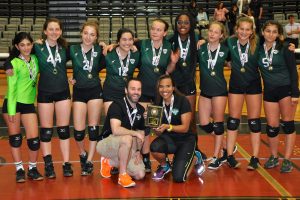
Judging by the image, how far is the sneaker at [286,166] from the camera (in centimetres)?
585

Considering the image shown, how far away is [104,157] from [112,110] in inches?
24.1

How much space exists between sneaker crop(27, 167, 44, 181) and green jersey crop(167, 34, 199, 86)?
2.00 metres

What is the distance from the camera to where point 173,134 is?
5781mm

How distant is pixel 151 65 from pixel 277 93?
1535 millimetres

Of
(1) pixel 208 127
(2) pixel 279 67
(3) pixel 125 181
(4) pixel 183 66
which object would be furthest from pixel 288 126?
(3) pixel 125 181

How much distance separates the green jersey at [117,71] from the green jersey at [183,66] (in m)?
→ 0.59

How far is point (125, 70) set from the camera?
18.7ft

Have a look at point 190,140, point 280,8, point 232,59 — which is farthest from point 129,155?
point 280,8

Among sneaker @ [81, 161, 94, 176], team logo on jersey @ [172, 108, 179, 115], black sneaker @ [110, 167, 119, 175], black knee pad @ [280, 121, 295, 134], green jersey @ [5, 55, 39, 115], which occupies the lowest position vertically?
black sneaker @ [110, 167, 119, 175]

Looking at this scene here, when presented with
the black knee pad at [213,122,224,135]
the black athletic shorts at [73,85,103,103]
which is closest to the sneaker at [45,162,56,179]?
the black athletic shorts at [73,85,103,103]

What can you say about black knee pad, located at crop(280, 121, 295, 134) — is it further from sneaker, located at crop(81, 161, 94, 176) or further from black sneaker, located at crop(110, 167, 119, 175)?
sneaker, located at crop(81, 161, 94, 176)

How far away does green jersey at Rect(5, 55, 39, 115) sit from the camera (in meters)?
5.30

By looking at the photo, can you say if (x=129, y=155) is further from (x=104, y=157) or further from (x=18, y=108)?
(x=18, y=108)

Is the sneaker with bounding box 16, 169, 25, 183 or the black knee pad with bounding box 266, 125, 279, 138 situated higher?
the black knee pad with bounding box 266, 125, 279, 138
